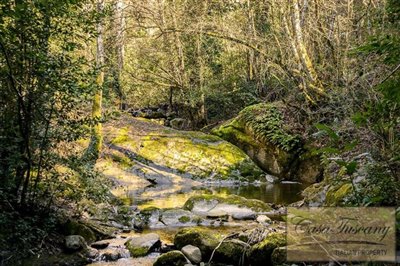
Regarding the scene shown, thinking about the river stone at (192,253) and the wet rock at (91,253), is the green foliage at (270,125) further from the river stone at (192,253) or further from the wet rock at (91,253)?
the wet rock at (91,253)

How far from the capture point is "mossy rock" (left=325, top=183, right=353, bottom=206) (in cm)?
599

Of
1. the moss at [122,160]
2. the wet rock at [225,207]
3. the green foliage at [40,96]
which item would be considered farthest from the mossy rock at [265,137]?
the green foliage at [40,96]

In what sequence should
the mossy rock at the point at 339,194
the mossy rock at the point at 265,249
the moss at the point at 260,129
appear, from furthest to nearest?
the moss at the point at 260,129, the mossy rock at the point at 339,194, the mossy rock at the point at 265,249

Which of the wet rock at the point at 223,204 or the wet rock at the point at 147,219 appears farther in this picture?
the wet rock at the point at 223,204

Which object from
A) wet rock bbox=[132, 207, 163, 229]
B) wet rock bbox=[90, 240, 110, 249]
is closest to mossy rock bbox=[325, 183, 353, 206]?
wet rock bbox=[132, 207, 163, 229]

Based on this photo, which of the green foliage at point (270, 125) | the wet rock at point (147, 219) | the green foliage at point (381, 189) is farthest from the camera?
the green foliage at point (270, 125)

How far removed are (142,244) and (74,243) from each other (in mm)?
1057

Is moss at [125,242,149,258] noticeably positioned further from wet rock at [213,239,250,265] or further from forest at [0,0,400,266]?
wet rock at [213,239,250,265]

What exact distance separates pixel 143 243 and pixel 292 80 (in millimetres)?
9254

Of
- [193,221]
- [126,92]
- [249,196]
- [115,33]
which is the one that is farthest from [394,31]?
[126,92]

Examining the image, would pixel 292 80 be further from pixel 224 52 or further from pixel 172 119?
pixel 172 119

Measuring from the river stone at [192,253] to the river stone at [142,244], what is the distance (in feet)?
2.37

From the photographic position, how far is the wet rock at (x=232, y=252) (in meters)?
5.88

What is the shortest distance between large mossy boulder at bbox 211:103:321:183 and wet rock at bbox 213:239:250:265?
8.44m
